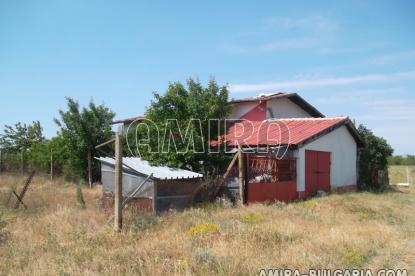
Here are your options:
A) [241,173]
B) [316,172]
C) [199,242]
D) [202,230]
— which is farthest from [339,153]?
[199,242]

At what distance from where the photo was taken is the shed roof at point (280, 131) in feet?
55.9

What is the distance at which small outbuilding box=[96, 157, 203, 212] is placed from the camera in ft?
41.2

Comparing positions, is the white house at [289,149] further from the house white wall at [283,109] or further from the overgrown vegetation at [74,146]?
the overgrown vegetation at [74,146]

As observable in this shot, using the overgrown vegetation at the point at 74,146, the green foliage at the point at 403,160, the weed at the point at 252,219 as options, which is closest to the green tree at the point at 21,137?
the overgrown vegetation at the point at 74,146

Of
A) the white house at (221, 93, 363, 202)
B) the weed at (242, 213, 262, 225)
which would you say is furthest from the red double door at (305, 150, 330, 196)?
the weed at (242, 213, 262, 225)

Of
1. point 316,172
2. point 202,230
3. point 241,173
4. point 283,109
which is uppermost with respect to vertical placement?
point 283,109

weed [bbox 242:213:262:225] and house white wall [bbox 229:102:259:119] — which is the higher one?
house white wall [bbox 229:102:259:119]

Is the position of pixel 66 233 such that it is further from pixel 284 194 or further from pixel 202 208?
pixel 284 194

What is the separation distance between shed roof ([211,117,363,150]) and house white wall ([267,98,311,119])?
2.11 metres

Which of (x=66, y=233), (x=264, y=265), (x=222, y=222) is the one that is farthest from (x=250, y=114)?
(x=264, y=265)

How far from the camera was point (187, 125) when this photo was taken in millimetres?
15711

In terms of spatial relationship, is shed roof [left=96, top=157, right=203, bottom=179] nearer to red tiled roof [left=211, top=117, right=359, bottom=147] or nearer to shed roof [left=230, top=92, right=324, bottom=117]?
red tiled roof [left=211, top=117, right=359, bottom=147]

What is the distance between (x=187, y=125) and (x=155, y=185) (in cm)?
368

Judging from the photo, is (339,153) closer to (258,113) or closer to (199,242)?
(258,113)
